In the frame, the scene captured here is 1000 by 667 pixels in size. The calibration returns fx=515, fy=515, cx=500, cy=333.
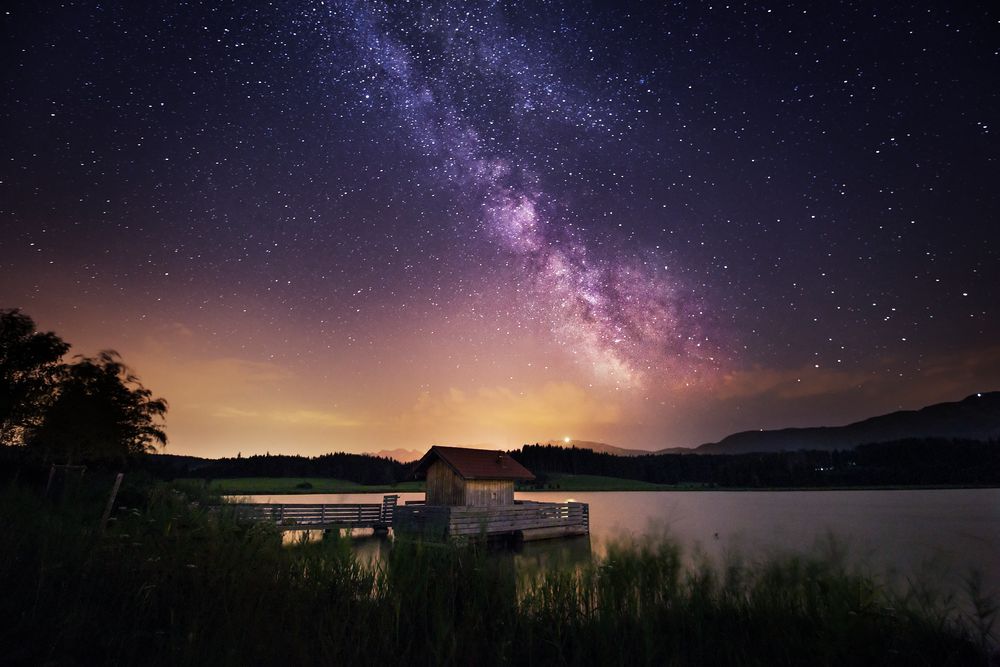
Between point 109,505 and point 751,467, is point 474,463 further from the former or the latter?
point 751,467

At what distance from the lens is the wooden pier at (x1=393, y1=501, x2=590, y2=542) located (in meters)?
25.2

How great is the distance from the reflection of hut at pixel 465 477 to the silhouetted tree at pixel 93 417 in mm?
15147

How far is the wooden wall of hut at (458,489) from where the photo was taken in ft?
97.3

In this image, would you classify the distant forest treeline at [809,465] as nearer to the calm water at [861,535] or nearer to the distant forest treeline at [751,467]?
the distant forest treeline at [751,467]

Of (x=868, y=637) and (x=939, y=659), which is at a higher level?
(x=868, y=637)

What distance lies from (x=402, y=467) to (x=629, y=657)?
142028 millimetres

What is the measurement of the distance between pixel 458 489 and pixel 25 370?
68.2ft

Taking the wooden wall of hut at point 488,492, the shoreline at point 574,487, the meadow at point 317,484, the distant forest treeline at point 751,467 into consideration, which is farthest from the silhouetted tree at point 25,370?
the distant forest treeline at point 751,467

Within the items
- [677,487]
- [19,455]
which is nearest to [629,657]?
[19,455]

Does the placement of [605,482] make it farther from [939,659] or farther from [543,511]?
[939,659]

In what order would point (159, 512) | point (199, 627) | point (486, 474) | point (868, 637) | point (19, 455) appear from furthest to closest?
1. point (486, 474)
2. point (19, 455)
3. point (159, 512)
4. point (868, 637)
5. point (199, 627)

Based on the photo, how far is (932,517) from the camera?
46.7m

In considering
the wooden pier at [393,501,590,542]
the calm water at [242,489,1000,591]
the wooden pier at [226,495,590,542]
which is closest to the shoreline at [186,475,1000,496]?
the wooden pier at [226,495,590,542]

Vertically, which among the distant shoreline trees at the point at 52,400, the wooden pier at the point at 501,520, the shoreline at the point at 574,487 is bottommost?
the shoreline at the point at 574,487
